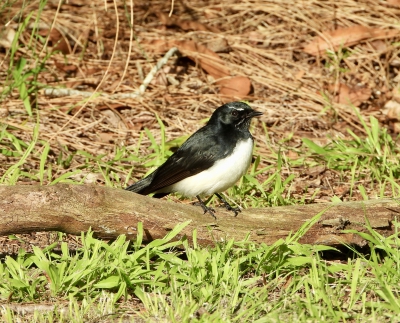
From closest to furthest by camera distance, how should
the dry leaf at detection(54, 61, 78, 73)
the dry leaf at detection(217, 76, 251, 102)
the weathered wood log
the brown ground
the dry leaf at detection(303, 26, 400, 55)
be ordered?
the weathered wood log, the brown ground, the dry leaf at detection(217, 76, 251, 102), the dry leaf at detection(54, 61, 78, 73), the dry leaf at detection(303, 26, 400, 55)

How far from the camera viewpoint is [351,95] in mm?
7859

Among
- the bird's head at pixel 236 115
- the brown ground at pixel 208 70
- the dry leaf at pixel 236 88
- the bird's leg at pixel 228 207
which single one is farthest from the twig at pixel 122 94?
the bird's leg at pixel 228 207

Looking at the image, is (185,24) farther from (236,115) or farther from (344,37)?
(236,115)

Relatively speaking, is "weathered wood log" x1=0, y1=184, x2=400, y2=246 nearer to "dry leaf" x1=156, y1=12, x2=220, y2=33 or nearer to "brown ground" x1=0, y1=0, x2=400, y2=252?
"brown ground" x1=0, y1=0, x2=400, y2=252

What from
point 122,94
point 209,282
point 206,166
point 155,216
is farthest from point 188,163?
point 122,94

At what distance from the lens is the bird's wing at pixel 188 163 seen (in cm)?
547

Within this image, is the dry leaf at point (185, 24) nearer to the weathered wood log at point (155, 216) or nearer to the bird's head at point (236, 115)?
the bird's head at point (236, 115)

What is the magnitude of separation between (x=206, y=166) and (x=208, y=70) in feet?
9.38

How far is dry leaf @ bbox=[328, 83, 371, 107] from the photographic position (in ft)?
25.6

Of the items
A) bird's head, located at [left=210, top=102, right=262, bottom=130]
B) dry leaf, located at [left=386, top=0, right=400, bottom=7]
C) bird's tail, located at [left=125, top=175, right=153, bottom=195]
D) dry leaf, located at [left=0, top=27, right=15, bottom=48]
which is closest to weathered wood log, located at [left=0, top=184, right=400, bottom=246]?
bird's tail, located at [left=125, top=175, right=153, bottom=195]

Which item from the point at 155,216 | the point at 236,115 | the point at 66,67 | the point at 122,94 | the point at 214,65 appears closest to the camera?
the point at 155,216

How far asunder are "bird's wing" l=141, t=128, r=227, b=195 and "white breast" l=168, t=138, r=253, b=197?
6cm

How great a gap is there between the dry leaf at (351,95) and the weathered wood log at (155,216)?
303 cm

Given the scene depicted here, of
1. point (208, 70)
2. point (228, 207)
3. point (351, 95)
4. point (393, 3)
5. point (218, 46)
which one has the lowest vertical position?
point (228, 207)
